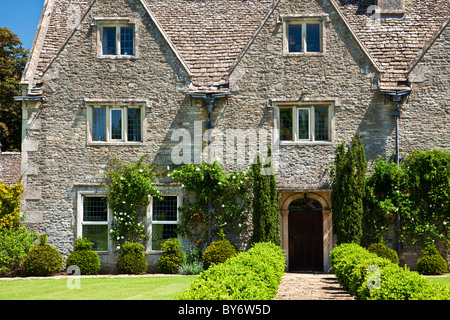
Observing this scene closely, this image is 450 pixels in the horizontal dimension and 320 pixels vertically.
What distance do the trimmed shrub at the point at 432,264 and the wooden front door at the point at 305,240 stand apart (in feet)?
10.7

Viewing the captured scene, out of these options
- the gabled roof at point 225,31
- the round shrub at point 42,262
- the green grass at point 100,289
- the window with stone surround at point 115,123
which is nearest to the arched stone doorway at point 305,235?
the green grass at point 100,289

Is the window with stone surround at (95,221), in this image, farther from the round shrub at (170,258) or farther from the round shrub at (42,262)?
the round shrub at (170,258)

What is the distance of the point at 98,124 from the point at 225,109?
4416 mm

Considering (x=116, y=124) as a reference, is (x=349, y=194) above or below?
below

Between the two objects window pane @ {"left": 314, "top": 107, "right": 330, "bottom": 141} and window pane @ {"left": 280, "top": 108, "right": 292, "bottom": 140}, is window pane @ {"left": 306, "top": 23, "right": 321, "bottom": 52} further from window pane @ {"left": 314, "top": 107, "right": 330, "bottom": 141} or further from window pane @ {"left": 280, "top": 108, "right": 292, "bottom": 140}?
window pane @ {"left": 280, "top": 108, "right": 292, "bottom": 140}

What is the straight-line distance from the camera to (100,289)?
13.9 m

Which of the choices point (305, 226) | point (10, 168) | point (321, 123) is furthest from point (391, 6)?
point (10, 168)

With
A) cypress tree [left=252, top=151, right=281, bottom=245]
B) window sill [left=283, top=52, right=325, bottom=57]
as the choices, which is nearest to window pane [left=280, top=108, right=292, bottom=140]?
cypress tree [left=252, top=151, right=281, bottom=245]

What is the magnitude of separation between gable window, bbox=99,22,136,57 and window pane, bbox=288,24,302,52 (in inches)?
214

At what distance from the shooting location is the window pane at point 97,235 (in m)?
19.2

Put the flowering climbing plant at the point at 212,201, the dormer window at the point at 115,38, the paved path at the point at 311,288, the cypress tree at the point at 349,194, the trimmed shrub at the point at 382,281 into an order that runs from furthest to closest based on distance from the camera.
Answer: the dormer window at the point at 115,38 < the flowering climbing plant at the point at 212,201 < the cypress tree at the point at 349,194 < the paved path at the point at 311,288 < the trimmed shrub at the point at 382,281

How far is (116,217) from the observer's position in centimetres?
1889

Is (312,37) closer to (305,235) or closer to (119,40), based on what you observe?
(119,40)
